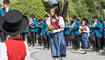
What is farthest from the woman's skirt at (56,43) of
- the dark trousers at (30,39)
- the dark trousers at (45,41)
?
the dark trousers at (30,39)

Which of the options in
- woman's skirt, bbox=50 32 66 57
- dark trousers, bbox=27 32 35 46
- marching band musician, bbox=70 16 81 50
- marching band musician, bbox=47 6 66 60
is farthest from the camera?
dark trousers, bbox=27 32 35 46

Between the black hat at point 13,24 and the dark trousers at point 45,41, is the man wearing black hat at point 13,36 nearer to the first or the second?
the black hat at point 13,24

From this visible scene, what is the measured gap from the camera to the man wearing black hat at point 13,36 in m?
3.79

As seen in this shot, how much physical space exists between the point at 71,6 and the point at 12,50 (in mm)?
36404

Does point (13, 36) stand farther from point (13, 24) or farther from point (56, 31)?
point (56, 31)

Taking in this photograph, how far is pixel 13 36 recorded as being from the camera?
3.94m

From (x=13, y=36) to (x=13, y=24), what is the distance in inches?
8.9

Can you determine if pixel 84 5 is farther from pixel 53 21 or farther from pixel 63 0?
pixel 53 21

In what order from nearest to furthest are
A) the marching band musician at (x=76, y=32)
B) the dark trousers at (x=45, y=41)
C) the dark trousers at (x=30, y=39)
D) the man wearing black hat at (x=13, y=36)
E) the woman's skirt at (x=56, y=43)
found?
the man wearing black hat at (x=13, y=36) → the woman's skirt at (x=56, y=43) → the marching band musician at (x=76, y=32) → the dark trousers at (x=45, y=41) → the dark trousers at (x=30, y=39)

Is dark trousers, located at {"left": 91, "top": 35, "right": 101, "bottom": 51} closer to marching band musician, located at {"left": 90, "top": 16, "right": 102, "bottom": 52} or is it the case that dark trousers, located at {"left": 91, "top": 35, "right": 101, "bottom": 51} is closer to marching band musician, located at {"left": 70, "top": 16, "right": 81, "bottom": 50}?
marching band musician, located at {"left": 90, "top": 16, "right": 102, "bottom": 52}

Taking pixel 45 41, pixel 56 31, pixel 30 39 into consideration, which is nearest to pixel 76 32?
pixel 45 41

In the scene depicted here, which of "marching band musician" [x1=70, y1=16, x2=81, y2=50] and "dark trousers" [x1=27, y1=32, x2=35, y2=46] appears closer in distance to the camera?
"marching band musician" [x1=70, y1=16, x2=81, y2=50]

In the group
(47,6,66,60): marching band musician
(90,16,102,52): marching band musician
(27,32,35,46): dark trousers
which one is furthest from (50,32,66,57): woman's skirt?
(27,32,35,46): dark trousers

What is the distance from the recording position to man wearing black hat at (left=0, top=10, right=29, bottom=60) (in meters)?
3.79
